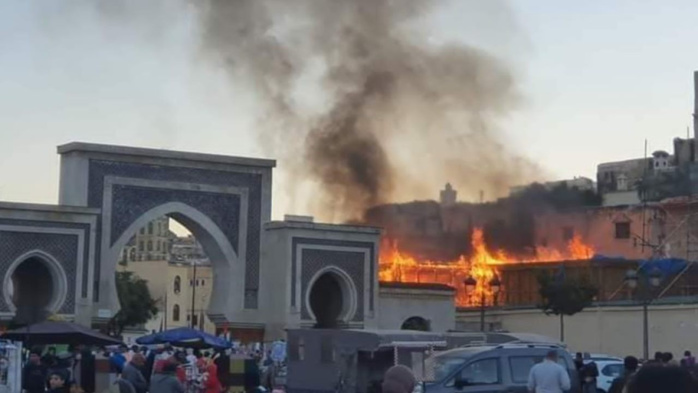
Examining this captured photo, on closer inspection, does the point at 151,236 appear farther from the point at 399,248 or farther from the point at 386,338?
the point at 386,338

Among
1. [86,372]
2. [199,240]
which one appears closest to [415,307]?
[199,240]

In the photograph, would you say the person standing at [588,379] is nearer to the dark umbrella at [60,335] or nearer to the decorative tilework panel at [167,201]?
the dark umbrella at [60,335]

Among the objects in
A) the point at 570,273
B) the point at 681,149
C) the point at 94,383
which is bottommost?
the point at 94,383

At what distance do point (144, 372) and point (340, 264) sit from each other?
67.3ft

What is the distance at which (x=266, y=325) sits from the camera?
154ft

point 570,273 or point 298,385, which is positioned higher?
point 570,273

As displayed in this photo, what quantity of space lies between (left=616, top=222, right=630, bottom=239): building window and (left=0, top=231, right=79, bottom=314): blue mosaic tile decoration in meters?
29.0

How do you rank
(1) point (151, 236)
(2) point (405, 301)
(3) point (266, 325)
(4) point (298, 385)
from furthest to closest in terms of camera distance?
(1) point (151, 236), (2) point (405, 301), (3) point (266, 325), (4) point (298, 385)

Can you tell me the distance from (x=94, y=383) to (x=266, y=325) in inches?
731

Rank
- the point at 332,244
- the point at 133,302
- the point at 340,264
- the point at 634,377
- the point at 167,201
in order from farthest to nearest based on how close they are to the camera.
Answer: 1. the point at 133,302
2. the point at 340,264
3. the point at 332,244
4. the point at 167,201
5. the point at 634,377

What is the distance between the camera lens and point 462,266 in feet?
203

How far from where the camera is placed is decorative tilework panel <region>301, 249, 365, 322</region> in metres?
48.0

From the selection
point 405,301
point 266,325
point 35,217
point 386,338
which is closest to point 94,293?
A: point 35,217

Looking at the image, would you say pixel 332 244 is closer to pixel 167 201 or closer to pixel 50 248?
pixel 167 201
